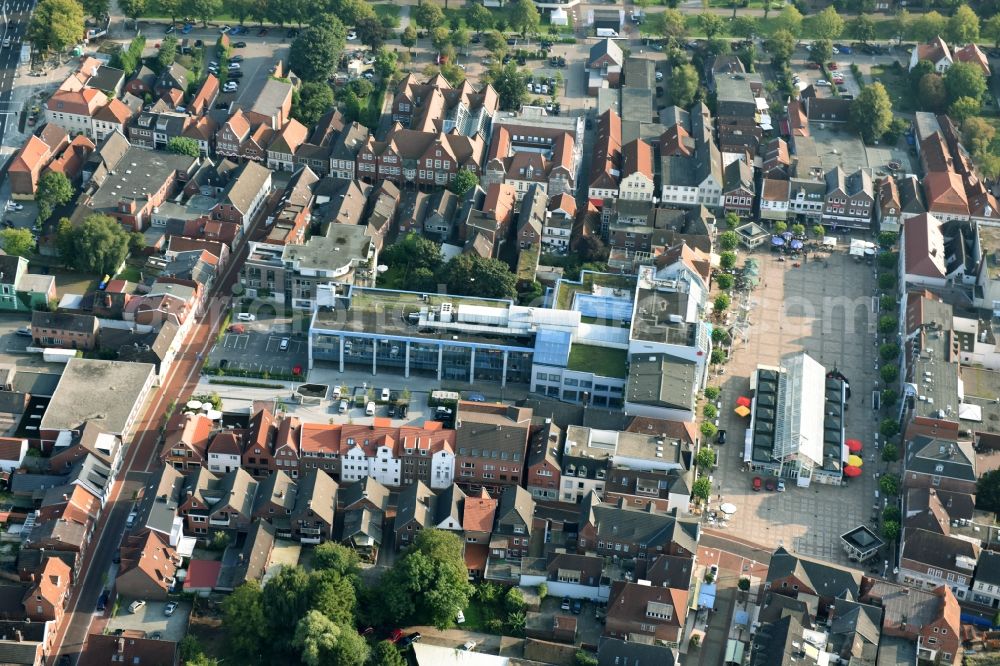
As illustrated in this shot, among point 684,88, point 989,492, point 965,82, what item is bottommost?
point 989,492

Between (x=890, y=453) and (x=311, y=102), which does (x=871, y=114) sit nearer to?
(x=890, y=453)

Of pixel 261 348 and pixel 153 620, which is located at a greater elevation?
pixel 261 348

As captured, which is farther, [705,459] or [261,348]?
[261,348]

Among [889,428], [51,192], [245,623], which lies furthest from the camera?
[51,192]

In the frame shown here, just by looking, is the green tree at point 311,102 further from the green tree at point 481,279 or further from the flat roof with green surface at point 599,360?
the flat roof with green surface at point 599,360

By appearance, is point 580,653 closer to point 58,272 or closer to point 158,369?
point 158,369

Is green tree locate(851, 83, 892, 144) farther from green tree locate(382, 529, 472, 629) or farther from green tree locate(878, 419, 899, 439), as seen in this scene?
green tree locate(382, 529, 472, 629)

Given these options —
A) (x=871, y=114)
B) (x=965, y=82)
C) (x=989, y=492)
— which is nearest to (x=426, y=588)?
(x=989, y=492)
